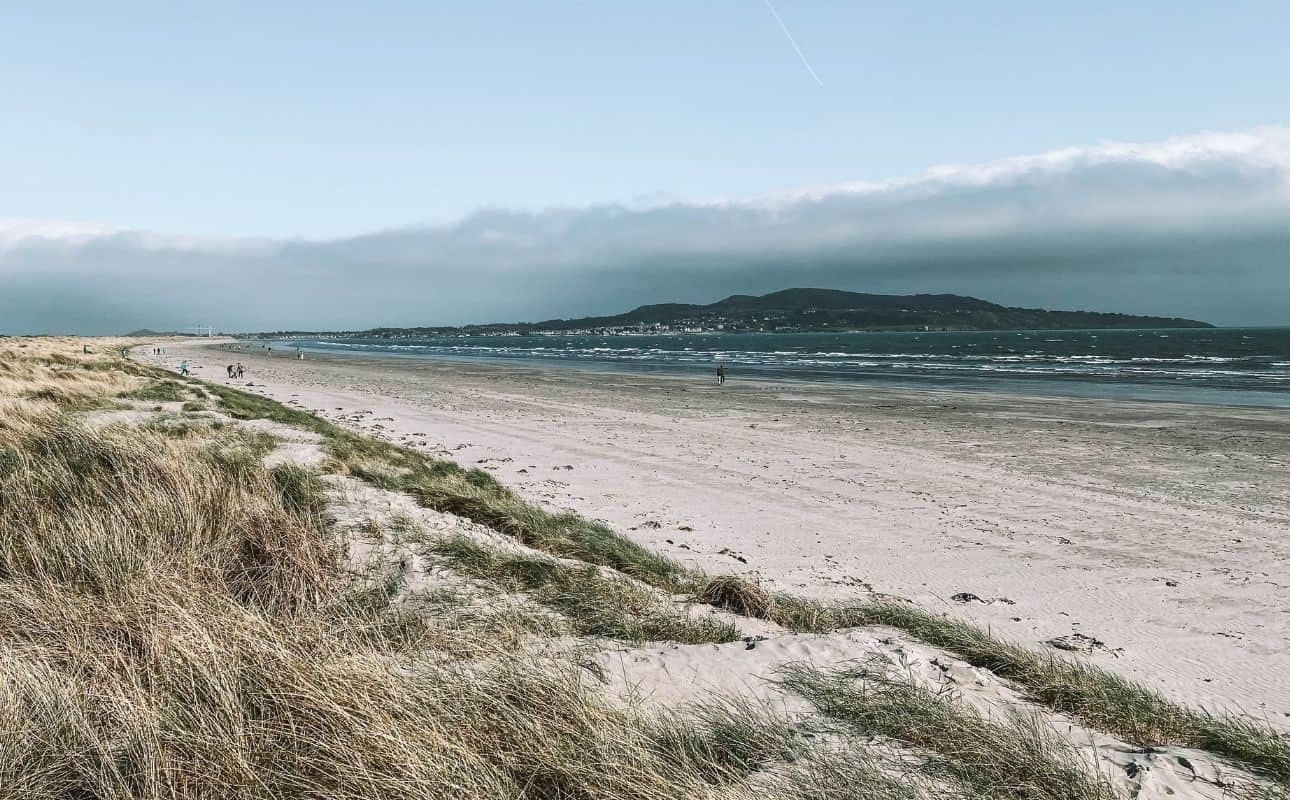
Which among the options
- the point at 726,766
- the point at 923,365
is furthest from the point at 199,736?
the point at 923,365

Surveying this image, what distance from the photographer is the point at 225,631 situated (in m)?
3.67

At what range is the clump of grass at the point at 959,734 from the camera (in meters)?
3.09

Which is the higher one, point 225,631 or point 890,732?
point 225,631

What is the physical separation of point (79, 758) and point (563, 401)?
81.2 feet

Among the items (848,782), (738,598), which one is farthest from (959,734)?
(738,598)

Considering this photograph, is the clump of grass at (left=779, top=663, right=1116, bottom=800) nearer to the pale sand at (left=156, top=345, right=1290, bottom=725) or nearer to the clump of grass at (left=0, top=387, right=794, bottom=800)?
the clump of grass at (left=0, top=387, right=794, bottom=800)

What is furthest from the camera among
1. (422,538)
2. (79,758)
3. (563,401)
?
(563,401)

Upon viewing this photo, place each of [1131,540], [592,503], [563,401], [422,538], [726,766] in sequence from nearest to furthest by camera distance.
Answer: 1. [726,766]
2. [422,538]
3. [1131,540]
4. [592,503]
5. [563,401]

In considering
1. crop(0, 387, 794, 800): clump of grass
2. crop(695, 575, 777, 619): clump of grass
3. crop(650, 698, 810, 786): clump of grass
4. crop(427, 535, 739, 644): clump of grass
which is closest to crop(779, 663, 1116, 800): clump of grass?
crop(650, 698, 810, 786): clump of grass

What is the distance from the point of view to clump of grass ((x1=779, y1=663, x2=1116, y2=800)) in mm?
3086

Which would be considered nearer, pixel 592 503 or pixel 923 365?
pixel 592 503

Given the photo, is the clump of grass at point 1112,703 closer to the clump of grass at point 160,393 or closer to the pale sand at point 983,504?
the pale sand at point 983,504

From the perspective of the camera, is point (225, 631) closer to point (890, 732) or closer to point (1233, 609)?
point (890, 732)

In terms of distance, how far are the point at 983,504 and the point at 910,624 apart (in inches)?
248
